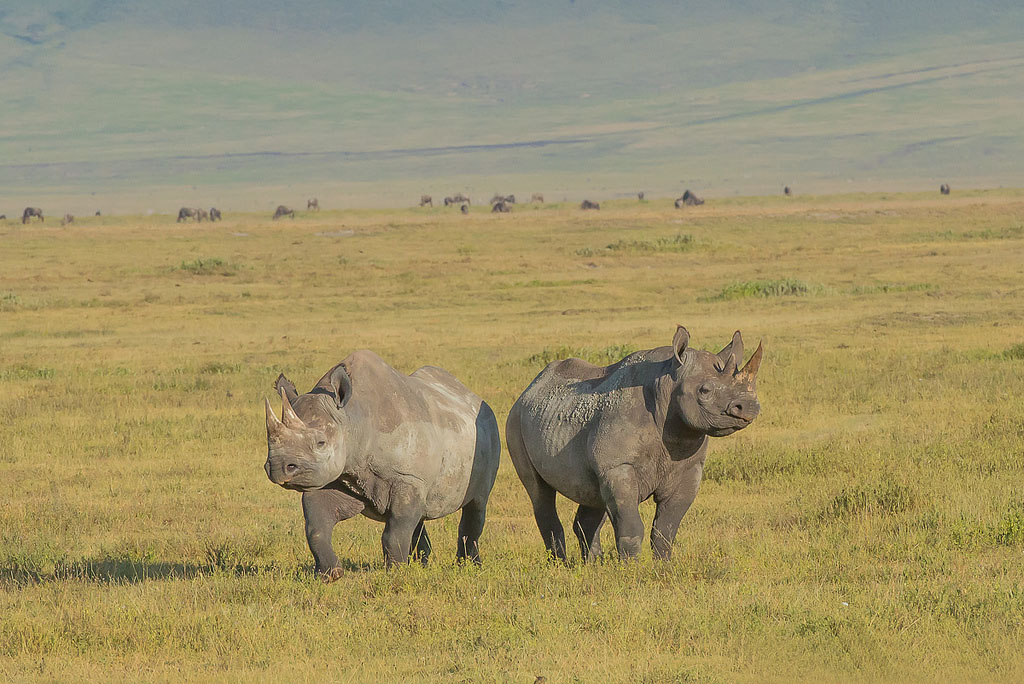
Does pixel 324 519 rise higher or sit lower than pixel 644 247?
higher

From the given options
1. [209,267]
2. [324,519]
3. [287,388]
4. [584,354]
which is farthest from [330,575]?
[209,267]

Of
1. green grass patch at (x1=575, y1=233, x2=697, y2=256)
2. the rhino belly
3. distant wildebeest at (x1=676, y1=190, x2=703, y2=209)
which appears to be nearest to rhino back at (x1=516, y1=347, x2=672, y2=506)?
the rhino belly

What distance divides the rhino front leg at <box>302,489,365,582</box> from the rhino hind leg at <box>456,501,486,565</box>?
1115 mm

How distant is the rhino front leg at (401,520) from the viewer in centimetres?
823

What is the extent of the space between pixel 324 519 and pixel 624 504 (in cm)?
174

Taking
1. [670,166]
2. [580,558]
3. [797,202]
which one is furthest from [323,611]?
[670,166]

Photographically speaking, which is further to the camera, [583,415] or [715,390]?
[583,415]

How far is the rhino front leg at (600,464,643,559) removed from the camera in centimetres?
826

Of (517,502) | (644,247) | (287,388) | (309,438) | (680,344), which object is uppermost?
(680,344)

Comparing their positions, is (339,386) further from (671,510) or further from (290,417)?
(671,510)

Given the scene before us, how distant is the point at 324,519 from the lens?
8.04 metres

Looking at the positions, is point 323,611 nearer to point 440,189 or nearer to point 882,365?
point 882,365

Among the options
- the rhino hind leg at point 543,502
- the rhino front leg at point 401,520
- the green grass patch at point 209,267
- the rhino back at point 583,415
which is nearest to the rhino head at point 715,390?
the rhino back at point 583,415

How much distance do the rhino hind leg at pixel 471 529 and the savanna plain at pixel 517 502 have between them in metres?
0.15
